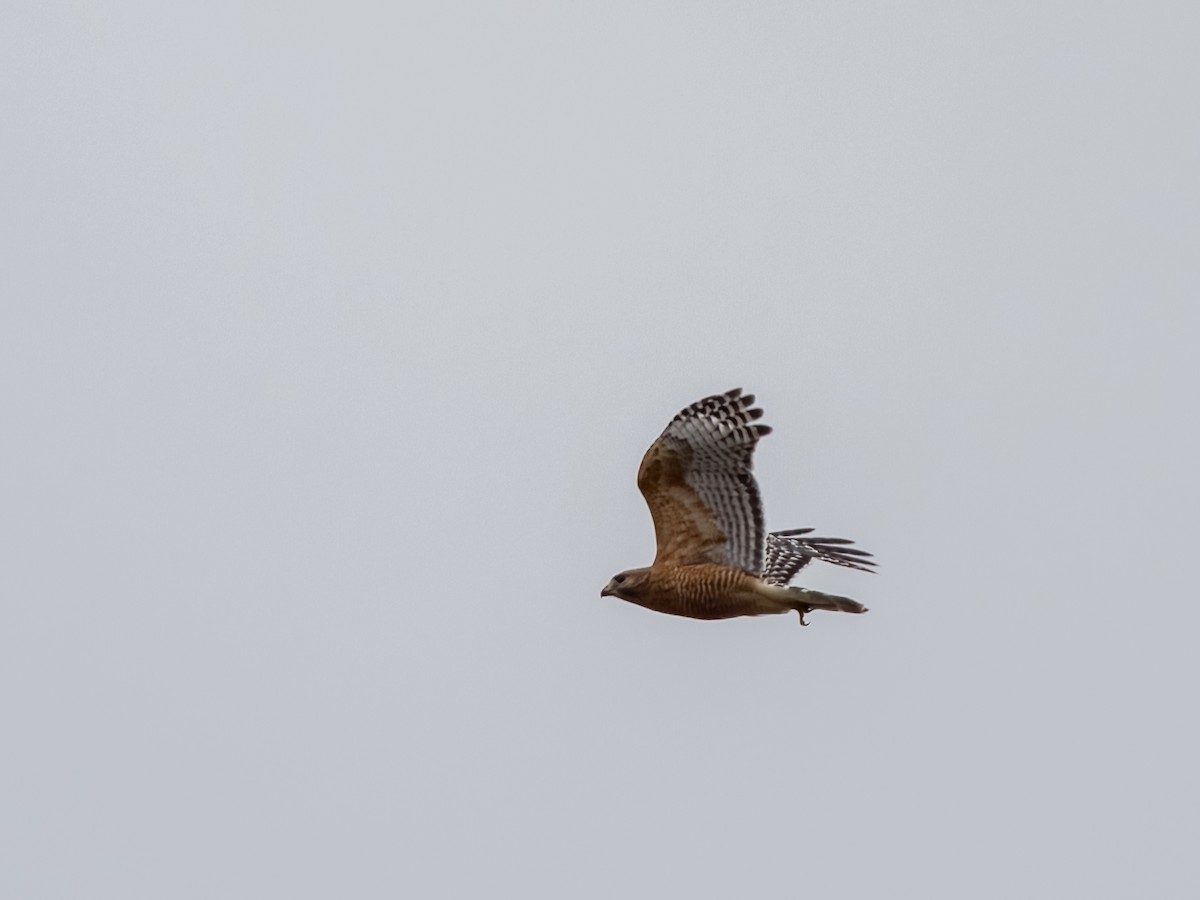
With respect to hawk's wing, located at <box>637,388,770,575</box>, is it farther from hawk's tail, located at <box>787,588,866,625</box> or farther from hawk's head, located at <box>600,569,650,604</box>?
hawk's tail, located at <box>787,588,866,625</box>

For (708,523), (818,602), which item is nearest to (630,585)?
(708,523)

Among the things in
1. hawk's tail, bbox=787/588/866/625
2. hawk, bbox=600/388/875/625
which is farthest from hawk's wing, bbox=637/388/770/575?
hawk's tail, bbox=787/588/866/625

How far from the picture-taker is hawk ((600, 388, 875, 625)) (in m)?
17.1

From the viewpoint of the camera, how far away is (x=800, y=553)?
19.7 metres

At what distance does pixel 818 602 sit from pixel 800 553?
2.94 metres

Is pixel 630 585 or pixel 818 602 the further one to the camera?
pixel 630 585

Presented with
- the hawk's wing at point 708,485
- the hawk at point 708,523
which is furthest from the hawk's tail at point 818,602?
the hawk's wing at point 708,485

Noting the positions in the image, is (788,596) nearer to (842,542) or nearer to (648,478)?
(648,478)

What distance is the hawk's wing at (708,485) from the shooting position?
17141mm

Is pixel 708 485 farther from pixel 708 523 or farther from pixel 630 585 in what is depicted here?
pixel 630 585

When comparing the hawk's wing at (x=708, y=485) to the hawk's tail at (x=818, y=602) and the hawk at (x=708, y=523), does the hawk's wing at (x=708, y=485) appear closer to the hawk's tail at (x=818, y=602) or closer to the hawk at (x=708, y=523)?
the hawk at (x=708, y=523)

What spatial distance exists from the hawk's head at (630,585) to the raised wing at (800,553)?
1525 mm

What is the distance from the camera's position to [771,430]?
Result: 17.2 metres

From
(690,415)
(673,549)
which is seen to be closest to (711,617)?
(673,549)
